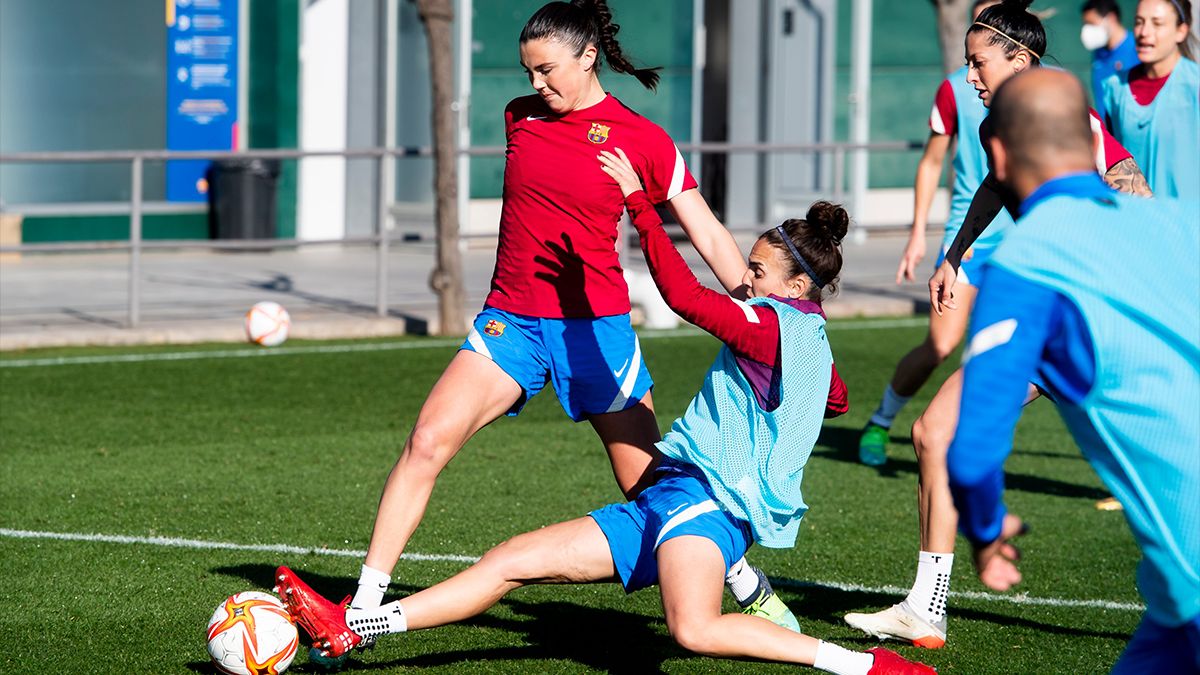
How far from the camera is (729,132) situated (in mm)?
20922

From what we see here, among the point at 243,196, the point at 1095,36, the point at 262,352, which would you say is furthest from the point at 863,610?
the point at 243,196

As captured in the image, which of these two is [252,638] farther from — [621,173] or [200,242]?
[200,242]

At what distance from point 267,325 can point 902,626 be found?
22.7 ft

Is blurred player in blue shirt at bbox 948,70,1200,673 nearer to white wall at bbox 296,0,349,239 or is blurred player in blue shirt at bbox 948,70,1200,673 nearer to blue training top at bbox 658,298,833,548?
blue training top at bbox 658,298,833,548

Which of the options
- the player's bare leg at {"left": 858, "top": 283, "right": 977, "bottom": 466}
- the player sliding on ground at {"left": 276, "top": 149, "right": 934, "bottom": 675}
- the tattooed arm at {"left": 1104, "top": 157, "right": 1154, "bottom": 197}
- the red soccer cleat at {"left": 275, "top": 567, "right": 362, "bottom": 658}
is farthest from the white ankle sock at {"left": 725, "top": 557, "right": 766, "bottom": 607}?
the player's bare leg at {"left": 858, "top": 283, "right": 977, "bottom": 466}

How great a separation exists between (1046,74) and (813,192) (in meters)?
16.5

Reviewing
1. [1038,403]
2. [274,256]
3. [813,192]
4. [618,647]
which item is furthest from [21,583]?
[813,192]

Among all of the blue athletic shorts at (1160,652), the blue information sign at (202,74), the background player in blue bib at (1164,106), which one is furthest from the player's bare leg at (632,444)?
the blue information sign at (202,74)

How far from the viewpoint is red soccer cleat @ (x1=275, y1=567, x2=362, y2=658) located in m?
4.86

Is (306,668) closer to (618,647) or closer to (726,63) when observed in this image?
(618,647)

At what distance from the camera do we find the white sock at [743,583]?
517 centimetres

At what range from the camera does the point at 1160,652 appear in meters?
3.44

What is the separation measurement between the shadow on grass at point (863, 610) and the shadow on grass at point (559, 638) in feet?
1.75

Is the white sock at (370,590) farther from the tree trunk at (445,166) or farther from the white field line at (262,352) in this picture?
the tree trunk at (445,166)
